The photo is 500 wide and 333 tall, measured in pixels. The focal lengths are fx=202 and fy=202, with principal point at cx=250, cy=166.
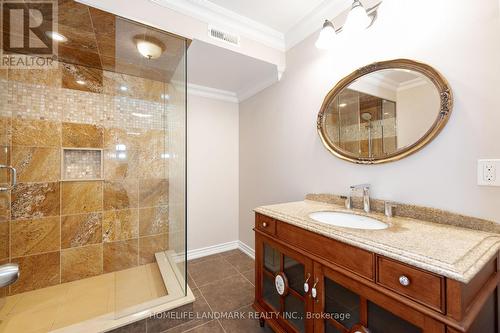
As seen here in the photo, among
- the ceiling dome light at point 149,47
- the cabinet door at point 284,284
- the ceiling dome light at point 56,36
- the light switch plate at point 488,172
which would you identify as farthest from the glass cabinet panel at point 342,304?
the ceiling dome light at point 56,36

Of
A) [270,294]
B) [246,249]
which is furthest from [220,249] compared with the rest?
[270,294]

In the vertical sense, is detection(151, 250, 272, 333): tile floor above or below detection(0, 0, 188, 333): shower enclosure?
below

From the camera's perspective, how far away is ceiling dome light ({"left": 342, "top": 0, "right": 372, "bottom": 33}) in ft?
4.09

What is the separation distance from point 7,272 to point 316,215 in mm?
1634

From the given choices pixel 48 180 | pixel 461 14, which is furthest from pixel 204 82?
pixel 461 14

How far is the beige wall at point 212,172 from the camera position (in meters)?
2.52

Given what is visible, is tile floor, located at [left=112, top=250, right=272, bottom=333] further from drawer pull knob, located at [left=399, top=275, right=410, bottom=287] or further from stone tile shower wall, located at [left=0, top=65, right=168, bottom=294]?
drawer pull knob, located at [left=399, top=275, right=410, bottom=287]

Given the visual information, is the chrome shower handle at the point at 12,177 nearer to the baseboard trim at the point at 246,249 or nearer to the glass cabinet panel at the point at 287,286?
the glass cabinet panel at the point at 287,286

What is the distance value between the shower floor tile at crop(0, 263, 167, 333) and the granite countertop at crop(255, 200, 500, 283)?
157 centimetres

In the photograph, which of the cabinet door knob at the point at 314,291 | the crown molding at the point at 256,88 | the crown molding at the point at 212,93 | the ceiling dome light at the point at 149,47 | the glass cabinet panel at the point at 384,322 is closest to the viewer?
the glass cabinet panel at the point at 384,322

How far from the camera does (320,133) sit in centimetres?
167

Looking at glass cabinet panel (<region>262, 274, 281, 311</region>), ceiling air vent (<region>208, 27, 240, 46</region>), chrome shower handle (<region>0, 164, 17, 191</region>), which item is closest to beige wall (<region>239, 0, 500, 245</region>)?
ceiling air vent (<region>208, 27, 240, 46</region>)

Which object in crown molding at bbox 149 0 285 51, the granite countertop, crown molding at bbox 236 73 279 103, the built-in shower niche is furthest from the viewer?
crown molding at bbox 236 73 279 103

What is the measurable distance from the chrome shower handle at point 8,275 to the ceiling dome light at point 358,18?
223cm
